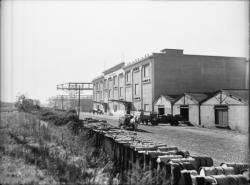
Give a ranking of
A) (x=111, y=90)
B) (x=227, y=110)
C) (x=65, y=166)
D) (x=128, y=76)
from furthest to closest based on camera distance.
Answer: (x=111, y=90), (x=128, y=76), (x=227, y=110), (x=65, y=166)

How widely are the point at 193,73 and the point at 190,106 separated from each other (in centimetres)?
929

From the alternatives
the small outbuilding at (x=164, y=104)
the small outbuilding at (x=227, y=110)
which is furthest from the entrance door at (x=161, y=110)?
the small outbuilding at (x=227, y=110)

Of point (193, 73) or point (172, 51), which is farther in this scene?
point (172, 51)

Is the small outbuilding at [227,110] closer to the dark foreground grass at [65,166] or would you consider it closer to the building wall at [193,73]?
the building wall at [193,73]

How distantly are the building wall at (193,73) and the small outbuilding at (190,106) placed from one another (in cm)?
525

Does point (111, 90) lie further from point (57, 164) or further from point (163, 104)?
point (57, 164)

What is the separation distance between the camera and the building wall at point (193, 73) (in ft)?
120

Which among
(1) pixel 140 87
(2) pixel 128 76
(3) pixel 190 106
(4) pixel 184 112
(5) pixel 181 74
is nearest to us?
(3) pixel 190 106

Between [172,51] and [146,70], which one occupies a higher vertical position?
[172,51]

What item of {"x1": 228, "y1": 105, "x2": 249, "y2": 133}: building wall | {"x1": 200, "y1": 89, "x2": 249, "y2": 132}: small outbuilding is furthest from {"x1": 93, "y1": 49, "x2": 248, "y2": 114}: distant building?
{"x1": 228, "y1": 105, "x2": 249, "y2": 133}: building wall

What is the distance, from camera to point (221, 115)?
2527 cm

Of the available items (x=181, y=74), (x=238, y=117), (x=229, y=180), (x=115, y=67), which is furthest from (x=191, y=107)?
(x=115, y=67)

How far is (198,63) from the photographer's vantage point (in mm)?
37812

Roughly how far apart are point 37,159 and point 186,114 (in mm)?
24946
